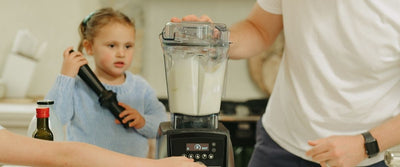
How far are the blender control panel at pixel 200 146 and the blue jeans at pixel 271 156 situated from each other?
1.12ft

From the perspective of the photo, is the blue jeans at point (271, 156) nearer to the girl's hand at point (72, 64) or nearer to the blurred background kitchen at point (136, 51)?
the girl's hand at point (72, 64)

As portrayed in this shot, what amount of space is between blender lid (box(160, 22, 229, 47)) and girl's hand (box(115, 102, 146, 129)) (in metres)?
0.34

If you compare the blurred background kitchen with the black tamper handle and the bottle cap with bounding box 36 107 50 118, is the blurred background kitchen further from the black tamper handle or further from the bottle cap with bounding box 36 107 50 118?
the bottle cap with bounding box 36 107 50 118

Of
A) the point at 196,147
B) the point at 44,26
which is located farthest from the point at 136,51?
the point at 196,147

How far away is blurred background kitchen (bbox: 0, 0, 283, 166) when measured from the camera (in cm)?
271

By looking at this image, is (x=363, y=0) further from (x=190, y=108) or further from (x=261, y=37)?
(x=190, y=108)

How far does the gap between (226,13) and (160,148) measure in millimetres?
2270

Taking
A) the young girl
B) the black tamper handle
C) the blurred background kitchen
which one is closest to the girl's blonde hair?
the young girl

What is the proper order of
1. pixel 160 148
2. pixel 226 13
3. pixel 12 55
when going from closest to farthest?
1. pixel 160 148
2. pixel 12 55
3. pixel 226 13

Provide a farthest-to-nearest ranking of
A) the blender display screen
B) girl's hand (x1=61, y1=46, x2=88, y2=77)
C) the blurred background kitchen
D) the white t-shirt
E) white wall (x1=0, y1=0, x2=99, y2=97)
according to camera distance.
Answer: white wall (x1=0, y1=0, x2=99, y2=97) → the blurred background kitchen → girl's hand (x1=61, y1=46, x2=88, y2=77) → the white t-shirt → the blender display screen

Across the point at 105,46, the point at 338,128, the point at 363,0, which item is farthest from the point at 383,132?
the point at 105,46

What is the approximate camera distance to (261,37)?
4.42 ft

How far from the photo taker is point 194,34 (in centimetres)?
101

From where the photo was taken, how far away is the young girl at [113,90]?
125cm
